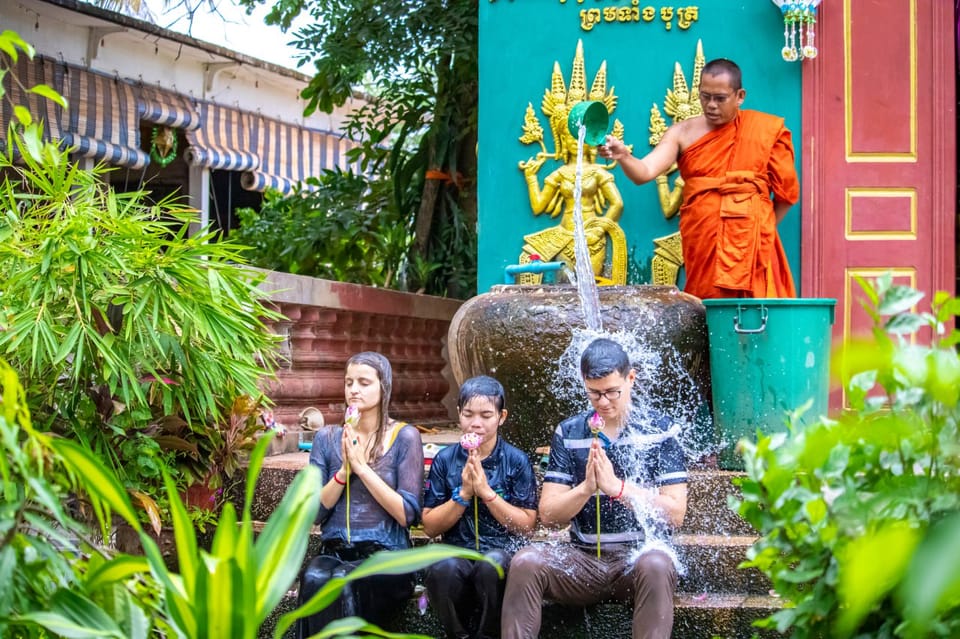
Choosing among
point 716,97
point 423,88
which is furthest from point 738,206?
point 423,88

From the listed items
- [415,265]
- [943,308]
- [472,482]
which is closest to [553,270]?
[472,482]

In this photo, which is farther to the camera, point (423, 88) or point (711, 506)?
point (423, 88)

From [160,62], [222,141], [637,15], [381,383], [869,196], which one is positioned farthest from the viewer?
[222,141]

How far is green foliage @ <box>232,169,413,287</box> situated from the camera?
8.83 metres

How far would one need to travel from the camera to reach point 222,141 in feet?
32.9

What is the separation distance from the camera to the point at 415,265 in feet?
29.1

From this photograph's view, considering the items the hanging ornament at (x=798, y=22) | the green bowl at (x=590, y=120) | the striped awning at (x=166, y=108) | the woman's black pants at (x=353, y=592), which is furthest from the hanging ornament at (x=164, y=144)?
the woman's black pants at (x=353, y=592)

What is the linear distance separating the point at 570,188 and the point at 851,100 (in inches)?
62.4

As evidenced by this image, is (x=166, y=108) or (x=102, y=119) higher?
(x=166, y=108)

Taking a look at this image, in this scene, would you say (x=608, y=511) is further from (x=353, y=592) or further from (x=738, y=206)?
(x=738, y=206)

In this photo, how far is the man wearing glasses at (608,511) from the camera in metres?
3.63

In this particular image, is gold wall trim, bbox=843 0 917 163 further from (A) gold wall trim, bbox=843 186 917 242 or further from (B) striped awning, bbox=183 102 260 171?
(B) striped awning, bbox=183 102 260 171

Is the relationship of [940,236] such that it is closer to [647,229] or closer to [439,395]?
[647,229]

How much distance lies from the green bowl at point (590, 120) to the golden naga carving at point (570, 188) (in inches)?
33.2
